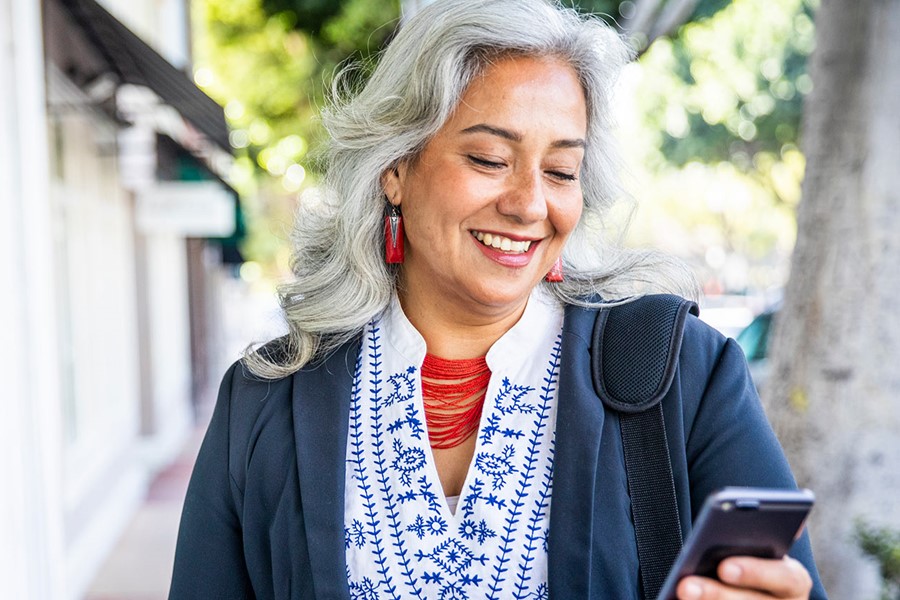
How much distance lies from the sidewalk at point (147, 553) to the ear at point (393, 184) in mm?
4545

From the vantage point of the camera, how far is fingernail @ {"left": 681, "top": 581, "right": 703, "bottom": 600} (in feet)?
4.36

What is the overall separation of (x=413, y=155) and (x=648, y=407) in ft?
2.26

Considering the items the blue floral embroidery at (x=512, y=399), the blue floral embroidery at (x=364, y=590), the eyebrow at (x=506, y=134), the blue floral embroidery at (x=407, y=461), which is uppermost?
the eyebrow at (x=506, y=134)

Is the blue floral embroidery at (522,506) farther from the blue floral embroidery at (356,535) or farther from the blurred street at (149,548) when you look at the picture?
the blurred street at (149,548)

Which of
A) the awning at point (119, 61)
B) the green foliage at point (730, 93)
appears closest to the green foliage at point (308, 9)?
the green foliage at point (730, 93)

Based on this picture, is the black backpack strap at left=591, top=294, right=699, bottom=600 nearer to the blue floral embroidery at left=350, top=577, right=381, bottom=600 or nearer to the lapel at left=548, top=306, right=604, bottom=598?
the lapel at left=548, top=306, right=604, bottom=598

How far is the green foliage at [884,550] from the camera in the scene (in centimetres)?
388

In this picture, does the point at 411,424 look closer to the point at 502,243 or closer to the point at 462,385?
the point at 462,385

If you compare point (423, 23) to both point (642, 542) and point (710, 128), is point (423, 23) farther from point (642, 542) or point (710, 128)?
point (710, 128)

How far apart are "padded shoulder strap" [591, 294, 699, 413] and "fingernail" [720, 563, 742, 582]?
0.39 m

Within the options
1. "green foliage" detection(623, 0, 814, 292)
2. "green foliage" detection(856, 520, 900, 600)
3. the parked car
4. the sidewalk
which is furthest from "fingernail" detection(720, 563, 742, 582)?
"green foliage" detection(623, 0, 814, 292)

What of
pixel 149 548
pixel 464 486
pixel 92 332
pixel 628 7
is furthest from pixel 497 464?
pixel 628 7

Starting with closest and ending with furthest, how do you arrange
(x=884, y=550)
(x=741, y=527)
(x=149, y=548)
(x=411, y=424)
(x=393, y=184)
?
(x=741, y=527), (x=411, y=424), (x=393, y=184), (x=884, y=550), (x=149, y=548)

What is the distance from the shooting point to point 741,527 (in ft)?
4.25
